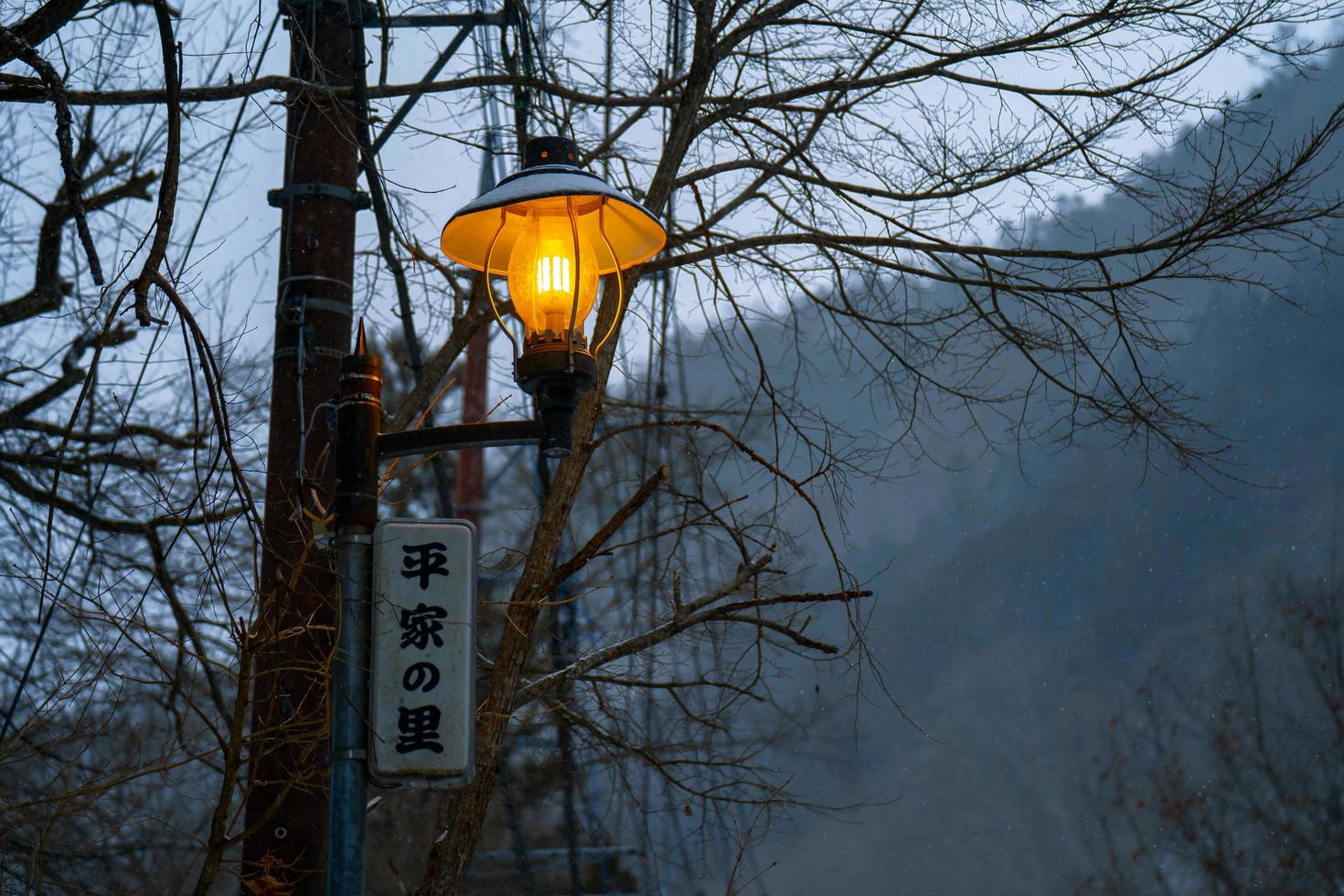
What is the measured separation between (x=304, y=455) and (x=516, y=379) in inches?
23.6

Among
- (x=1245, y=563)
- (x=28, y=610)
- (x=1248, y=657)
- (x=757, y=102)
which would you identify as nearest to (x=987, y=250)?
(x=757, y=102)

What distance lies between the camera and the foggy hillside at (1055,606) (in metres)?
17.8

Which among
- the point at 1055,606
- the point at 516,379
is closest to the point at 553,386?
the point at 516,379

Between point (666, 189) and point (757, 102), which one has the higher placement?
point (757, 102)

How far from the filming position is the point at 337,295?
314 centimetres

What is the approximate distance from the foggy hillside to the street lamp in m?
15.4

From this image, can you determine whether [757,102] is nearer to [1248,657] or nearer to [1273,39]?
[1273,39]

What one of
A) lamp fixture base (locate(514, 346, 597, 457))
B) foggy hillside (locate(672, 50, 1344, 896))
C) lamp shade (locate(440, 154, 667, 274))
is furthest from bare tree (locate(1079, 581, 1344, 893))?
lamp fixture base (locate(514, 346, 597, 457))

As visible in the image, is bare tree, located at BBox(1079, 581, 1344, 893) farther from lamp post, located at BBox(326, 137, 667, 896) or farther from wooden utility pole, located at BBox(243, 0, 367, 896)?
lamp post, located at BBox(326, 137, 667, 896)

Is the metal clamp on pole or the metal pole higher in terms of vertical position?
the metal clamp on pole

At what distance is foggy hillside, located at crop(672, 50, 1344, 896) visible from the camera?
17.8 m

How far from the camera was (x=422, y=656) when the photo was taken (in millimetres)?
2346

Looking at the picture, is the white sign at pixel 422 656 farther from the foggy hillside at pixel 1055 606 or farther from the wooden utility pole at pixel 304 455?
the foggy hillside at pixel 1055 606

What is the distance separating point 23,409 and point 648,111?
3812mm
